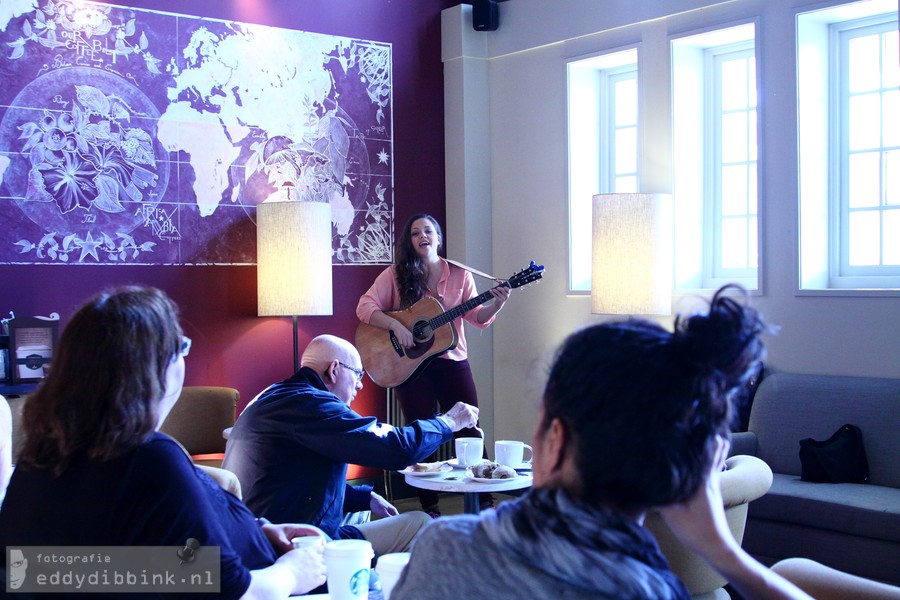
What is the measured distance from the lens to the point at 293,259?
541 centimetres

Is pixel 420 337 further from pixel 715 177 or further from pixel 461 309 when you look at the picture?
pixel 715 177

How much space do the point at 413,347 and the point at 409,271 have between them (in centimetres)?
44

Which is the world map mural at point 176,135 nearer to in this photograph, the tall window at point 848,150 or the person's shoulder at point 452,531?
the tall window at point 848,150

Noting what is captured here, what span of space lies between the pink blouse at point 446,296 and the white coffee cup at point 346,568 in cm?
369

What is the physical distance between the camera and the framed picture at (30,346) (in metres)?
4.59

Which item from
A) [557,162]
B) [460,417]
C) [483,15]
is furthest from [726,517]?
[483,15]

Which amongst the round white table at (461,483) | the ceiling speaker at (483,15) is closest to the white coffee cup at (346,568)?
the round white table at (461,483)

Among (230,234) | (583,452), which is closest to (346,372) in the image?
(583,452)

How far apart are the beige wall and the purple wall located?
171mm

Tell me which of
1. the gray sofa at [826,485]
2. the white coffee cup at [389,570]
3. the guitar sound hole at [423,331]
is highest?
the guitar sound hole at [423,331]

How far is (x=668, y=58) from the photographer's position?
5.61 meters

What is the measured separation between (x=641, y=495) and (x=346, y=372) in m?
2.11

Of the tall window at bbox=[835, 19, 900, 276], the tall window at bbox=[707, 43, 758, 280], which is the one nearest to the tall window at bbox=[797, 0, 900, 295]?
the tall window at bbox=[835, 19, 900, 276]

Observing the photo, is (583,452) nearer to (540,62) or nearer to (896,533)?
(896,533)
